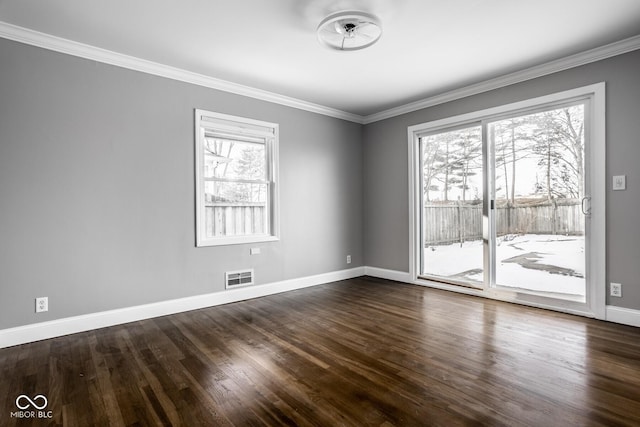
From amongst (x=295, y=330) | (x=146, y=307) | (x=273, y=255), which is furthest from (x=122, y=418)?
(x=273, y=255)

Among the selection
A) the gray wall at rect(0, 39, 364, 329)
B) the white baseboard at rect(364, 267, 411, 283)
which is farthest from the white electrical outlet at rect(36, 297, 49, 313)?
the white baseboard at rect(364, 267, 411, 283)

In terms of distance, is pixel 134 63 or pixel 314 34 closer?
pixel 314 34

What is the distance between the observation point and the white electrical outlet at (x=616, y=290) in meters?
3.06

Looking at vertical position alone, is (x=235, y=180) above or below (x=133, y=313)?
above

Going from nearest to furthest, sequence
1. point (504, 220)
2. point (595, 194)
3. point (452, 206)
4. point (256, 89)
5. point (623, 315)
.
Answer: point (623, 315), point (595, 194), point (504, 220), point (256, 89), point (452, 206)

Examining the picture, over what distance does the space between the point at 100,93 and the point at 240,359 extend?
282cm

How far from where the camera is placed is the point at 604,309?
312cm

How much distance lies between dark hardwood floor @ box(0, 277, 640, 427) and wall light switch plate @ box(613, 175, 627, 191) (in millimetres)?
1292

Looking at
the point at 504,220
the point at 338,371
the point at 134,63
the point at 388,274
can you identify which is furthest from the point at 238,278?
the point at 504,220

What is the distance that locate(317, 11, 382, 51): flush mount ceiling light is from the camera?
246 cm

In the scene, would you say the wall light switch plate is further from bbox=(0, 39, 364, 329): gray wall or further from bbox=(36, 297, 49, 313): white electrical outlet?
bbox=(36, 297, 49, 313): white electrical outlet

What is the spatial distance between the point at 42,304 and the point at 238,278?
186cm

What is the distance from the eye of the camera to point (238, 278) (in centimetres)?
403

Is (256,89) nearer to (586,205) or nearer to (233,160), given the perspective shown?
(233,160)
